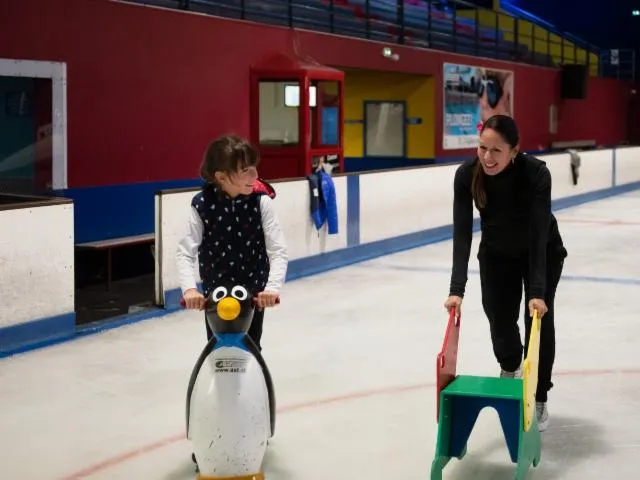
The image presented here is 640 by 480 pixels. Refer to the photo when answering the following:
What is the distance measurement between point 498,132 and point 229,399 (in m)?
1.21

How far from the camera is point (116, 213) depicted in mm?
8961

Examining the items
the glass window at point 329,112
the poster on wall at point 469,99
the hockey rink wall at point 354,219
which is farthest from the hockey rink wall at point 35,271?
the poster on wall at point 469,99

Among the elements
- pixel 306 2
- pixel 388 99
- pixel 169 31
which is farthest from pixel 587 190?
pixel 169 31

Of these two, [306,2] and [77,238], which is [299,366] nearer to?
[77,238]

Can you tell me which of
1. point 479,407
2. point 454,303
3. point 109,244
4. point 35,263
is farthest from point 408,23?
point 479,407

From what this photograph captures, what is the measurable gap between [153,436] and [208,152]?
1314mm

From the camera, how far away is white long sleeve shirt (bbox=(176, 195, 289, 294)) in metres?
3.25

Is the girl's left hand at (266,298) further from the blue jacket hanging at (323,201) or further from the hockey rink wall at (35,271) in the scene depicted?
the blue jacket hanging at (323,201)

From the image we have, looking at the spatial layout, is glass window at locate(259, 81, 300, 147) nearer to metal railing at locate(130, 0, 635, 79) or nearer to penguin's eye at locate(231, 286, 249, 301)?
metal railing at locate(130, 0, 635, 79)

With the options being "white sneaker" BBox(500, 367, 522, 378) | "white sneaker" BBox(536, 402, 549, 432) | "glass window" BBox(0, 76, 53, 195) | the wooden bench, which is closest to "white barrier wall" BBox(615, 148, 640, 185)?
the wooden bench

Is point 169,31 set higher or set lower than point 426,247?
higher

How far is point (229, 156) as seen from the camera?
3.19 m

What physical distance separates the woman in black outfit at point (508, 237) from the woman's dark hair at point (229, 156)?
2.49ft

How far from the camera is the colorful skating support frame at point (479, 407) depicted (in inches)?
125
